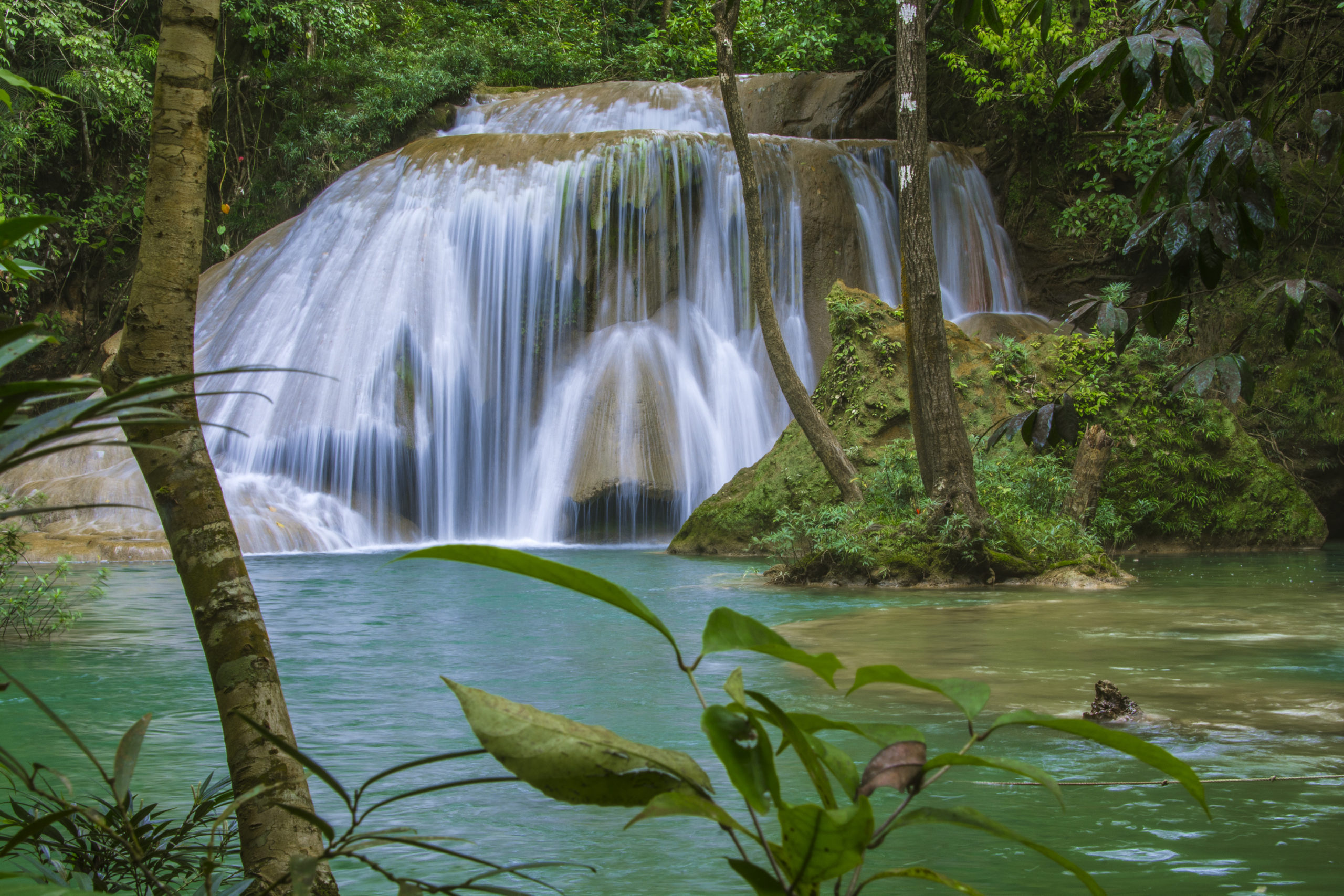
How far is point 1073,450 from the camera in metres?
10.5

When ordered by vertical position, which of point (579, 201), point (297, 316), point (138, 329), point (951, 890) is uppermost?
point (579, 201)

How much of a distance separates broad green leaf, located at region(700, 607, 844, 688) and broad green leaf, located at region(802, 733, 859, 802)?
79 millimetres

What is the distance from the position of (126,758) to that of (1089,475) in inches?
368

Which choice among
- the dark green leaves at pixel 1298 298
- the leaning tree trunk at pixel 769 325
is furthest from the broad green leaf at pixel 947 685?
the leaning tree trunk at pixel 769 325

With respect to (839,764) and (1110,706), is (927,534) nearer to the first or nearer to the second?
(1110,706)

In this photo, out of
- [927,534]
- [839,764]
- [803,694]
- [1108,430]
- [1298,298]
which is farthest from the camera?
[1108,430]

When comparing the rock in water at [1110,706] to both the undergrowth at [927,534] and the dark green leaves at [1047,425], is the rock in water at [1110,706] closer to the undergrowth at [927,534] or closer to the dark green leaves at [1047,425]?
the dark green leaves at [1047,425]

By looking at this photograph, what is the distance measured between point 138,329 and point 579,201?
12993mm

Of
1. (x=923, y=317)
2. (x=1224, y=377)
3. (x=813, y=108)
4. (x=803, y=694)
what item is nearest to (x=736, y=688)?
(x=1224, y=377)

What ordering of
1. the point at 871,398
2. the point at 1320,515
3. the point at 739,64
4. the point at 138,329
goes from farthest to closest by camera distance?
the point at 739,64 < the point at 1320,515 < the point at 871,398 < the point at 138,329

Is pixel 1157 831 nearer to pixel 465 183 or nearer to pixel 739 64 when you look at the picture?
pixel 465 183

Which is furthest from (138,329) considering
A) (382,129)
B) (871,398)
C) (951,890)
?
(382,129)

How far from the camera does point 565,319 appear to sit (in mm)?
14219

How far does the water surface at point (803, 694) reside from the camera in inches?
95.7
